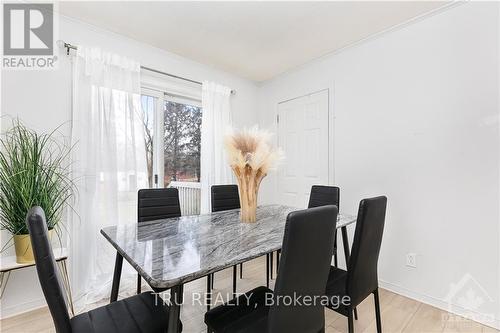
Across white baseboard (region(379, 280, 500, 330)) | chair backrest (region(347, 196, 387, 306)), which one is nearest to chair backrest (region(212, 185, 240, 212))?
chair backrest (region(347, 196, 387, 306))

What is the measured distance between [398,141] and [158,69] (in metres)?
2.77

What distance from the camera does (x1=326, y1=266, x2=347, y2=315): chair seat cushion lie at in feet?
4.43

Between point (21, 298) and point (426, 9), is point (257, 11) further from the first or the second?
point (21, 298)

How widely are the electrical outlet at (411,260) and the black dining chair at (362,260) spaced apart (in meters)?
1.10

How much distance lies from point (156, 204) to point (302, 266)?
1489 mm

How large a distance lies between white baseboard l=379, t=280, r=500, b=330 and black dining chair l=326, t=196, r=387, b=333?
1163 mm

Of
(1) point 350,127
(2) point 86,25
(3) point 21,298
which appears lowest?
(3) point 21,298

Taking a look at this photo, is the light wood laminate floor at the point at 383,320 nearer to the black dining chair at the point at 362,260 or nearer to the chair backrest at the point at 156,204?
the black dining chair at the point at 362,260

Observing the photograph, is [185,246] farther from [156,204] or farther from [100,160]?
[100,160]

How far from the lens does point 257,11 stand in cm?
217

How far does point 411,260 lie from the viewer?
2299mm

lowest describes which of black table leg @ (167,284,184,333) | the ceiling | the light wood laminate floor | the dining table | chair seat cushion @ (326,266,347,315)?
the light wood laminate floor

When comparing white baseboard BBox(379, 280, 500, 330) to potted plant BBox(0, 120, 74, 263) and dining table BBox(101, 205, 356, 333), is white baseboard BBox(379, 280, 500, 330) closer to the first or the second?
dining table BBox(101, 205, 356, 333)

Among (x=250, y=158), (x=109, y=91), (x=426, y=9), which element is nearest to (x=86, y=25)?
(x=109, y=91)
